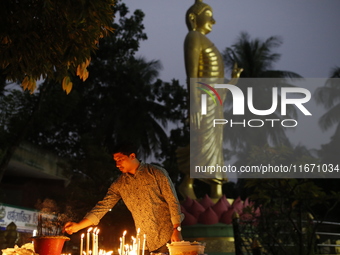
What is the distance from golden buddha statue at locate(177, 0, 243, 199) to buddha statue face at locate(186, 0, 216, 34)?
0.40 meters

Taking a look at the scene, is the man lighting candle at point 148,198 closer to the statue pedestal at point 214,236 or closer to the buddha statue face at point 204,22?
the statue pedestal at point 214,236

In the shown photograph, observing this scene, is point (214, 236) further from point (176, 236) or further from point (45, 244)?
point (45, 244)

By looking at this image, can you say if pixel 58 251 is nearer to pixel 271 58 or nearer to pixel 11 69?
pixel 11 69

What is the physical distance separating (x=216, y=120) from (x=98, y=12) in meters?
8.67

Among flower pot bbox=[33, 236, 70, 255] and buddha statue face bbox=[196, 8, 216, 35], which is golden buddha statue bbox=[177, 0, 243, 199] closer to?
buddha statue face bbox=[196, 8, 216, 35]

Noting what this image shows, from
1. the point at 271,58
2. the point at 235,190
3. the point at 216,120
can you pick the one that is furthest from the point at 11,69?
the point at 235,190

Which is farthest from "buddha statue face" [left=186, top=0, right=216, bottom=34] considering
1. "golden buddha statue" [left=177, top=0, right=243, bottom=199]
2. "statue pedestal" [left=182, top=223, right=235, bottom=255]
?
"statue pedestal" [left=182, top=223, right=235, bottom=255]

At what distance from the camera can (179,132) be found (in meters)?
19.4

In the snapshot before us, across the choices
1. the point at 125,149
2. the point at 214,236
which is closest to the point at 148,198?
the point at 125,149

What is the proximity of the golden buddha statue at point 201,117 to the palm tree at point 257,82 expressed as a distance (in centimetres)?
846

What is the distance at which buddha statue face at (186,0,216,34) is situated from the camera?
12.2m

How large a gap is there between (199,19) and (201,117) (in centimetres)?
250

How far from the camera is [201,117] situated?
1146 cm

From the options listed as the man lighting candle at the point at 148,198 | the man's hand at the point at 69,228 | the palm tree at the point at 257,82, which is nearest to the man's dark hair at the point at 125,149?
the man lighting candle at the point at 148,198
